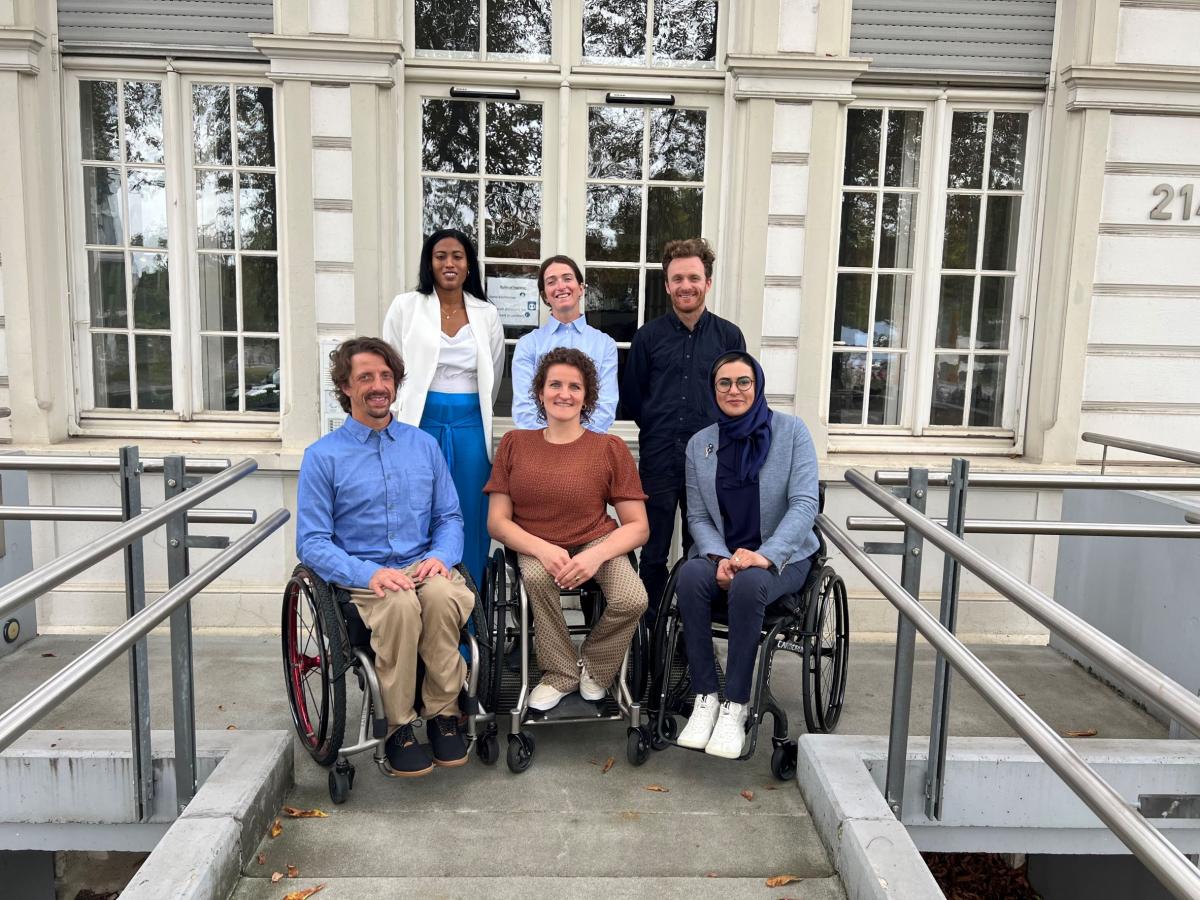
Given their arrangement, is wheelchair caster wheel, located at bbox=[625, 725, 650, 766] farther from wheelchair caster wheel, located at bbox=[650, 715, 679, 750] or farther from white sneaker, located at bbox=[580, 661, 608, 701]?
white sneaker, located at bbox=[580, 661, 608, 701]

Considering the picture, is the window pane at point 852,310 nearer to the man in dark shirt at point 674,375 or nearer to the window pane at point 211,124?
the man in dark shirt at point 674,375

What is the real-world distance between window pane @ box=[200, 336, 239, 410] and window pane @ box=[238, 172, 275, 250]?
0.47 metres

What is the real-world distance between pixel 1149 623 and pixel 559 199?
309 cm

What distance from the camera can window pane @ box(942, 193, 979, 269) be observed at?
4523 mm

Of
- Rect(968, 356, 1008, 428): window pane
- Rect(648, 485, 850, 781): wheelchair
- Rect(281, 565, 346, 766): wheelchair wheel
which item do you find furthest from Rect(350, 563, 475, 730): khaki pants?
Rect(968, 356, 1008, 428): window pane

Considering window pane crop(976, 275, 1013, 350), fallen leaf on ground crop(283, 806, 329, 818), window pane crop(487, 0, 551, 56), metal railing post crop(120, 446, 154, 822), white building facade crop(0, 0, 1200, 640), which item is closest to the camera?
metal railing post crop(120, 446, 154, 822)

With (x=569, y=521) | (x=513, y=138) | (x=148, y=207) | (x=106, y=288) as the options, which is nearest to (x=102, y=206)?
(x=148, y=207)

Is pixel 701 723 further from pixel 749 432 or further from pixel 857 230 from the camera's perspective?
pixel 857 230

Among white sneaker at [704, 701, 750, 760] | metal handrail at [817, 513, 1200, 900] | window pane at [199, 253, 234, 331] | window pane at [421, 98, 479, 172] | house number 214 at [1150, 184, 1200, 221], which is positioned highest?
window pane at [421, 98, 479, 172]

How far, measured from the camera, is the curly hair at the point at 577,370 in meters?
3.06

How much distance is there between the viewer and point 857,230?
4.54 m

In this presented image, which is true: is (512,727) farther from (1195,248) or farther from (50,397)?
(1195,248)

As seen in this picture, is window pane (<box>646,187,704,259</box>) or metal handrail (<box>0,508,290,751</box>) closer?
metal handrail (<box>0,508,290,751</box>)

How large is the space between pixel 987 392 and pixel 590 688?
2.79m
